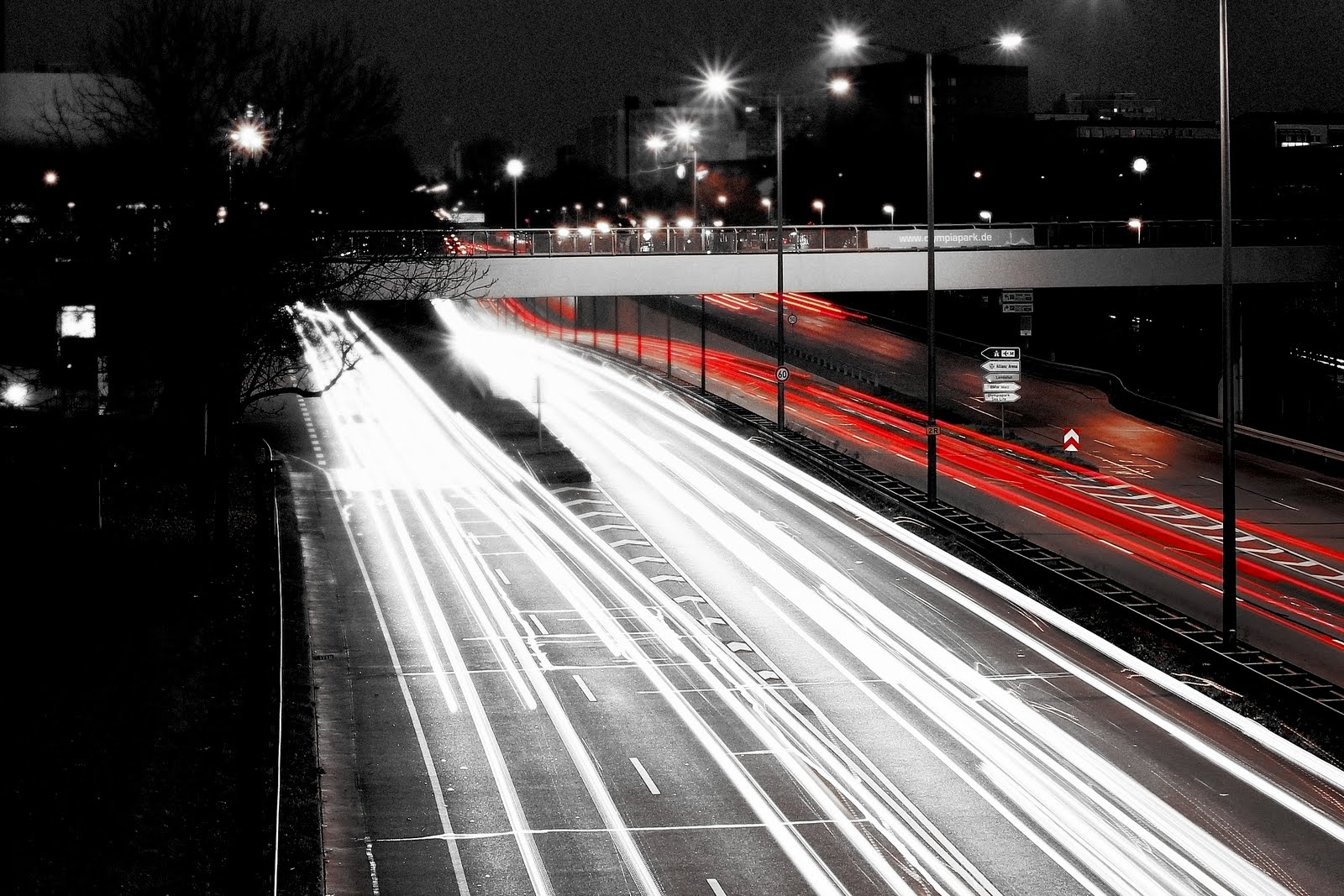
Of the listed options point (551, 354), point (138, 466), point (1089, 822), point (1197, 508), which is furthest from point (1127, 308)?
point (1089, 822)

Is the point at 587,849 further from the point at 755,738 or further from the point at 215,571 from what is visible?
the point at 215,571

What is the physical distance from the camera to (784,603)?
2419 centimetres

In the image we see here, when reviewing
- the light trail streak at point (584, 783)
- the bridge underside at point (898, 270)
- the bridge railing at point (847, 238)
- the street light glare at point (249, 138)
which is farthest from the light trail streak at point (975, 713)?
the bridge underside at point (898, 270)

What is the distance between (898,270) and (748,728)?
33.2m

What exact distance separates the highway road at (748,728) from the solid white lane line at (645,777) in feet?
0.11

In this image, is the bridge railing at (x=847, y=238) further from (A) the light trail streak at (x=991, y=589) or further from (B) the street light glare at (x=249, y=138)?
(B) the street light glare at (x=249, y=138)

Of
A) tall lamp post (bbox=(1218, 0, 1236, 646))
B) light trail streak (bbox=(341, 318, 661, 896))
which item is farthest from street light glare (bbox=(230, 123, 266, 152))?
tall lamp post (bbox=(1218, 0, 1236, 646))

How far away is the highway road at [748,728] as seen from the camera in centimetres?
1312

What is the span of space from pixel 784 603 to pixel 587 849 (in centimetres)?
1111

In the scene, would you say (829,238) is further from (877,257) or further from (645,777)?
(645,777)

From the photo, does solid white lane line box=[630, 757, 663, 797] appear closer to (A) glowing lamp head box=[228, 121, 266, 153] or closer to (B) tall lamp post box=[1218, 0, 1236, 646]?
(B) tall lamp post box=[1218, 0, 1236, 646]

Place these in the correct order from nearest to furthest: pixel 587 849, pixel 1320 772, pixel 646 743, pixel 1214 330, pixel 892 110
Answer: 1. pixel 587 849
2. pixel 1320 772
3. pixel 646 743
4. pixel 1214 330
5. pixel 892 110

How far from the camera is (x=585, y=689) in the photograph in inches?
762

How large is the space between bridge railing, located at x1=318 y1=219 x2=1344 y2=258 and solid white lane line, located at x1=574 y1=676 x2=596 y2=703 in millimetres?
22624
